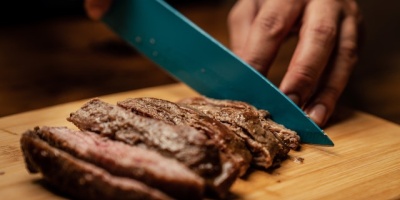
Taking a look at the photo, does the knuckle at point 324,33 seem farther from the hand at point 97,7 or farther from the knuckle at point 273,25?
the hand at point 97,7

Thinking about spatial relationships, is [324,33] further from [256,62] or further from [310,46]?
[256,62]

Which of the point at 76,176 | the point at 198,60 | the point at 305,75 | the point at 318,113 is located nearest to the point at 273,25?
the point at 305,75

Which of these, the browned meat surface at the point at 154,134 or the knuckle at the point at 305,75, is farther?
the knuckle at the point at 305,75

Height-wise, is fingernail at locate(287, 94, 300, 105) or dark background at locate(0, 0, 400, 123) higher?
fingernail at locate(287, 94, 300, 105)

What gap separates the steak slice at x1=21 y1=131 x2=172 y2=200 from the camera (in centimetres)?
237

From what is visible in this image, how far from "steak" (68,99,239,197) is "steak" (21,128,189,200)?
0.81 ft

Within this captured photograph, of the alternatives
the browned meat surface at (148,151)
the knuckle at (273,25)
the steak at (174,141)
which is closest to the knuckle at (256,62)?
the knuckle at (273,25)

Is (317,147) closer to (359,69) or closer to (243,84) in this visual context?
(243,84)

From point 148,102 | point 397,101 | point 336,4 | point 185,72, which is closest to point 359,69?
point 397,101

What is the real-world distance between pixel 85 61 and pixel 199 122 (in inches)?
123

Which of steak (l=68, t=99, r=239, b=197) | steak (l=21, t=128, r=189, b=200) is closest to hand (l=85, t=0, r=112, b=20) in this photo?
steak (l=68, t=99, r=239, b=197)

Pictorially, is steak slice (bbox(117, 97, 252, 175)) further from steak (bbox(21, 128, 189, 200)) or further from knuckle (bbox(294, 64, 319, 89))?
knuckle (bbox(294, 64, 319, 89))

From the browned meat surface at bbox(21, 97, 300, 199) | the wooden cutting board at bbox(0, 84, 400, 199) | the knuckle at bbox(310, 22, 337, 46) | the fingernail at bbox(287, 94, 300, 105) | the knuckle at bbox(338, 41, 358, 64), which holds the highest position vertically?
the knuckle at bbox(310, 22, 337, 46)

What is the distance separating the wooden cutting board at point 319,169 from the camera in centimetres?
271
